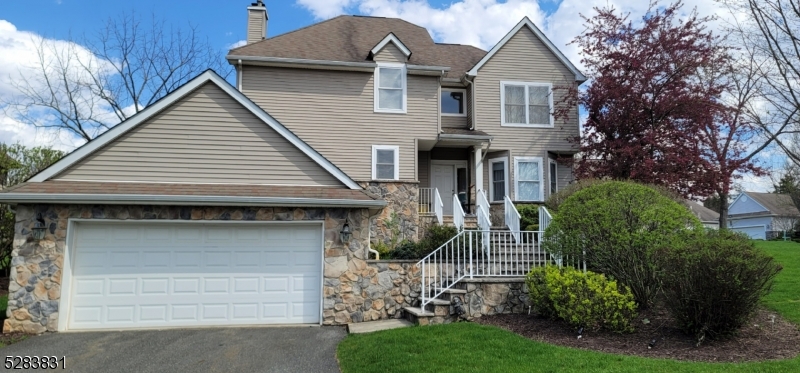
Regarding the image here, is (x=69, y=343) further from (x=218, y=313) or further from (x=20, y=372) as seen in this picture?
(x=218, y=313)

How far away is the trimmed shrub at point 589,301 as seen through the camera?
7227 mm

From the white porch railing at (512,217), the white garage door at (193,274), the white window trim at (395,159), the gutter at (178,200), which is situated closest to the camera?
the gutter at (178,200)

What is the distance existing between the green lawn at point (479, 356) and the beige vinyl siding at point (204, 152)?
3.74 m

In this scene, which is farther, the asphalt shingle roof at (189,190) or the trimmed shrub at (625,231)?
the asphalt shingle roof at (189,190)

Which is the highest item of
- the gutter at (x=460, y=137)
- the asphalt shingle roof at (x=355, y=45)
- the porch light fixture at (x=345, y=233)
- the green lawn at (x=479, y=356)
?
the asphalt shingle roof at (x=355, y=45)

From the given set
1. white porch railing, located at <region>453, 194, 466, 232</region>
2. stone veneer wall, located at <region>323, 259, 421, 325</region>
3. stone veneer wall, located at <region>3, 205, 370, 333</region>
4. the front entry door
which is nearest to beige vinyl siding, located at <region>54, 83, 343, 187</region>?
stone veneer wall, located at <region>3, 205, 370, 333</region>

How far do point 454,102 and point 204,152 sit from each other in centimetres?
995

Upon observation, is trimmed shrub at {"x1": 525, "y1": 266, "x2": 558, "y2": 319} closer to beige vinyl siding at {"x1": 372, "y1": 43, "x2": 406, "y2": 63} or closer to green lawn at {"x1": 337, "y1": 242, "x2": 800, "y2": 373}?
green lawn at {"x1": 337, "y1": 242, "x2": 800, "y2": 373}

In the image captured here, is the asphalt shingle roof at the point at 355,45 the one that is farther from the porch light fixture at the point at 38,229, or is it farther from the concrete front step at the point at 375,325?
the concrete front step at the point at 375,325

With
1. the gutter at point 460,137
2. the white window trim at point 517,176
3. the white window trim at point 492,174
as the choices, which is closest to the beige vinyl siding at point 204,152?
the gutter at point 460,137

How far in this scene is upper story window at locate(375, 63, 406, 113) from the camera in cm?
1494

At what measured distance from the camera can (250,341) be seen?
303 inches

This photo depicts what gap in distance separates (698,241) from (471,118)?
9.93 metres

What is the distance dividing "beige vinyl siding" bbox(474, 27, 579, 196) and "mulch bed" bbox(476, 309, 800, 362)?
27.8 ft
